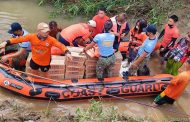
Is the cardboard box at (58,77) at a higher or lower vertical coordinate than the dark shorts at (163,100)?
higher

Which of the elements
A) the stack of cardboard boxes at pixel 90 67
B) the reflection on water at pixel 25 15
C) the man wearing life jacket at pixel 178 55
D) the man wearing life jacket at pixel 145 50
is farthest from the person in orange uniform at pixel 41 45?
the reflection on water at pixel 25 15

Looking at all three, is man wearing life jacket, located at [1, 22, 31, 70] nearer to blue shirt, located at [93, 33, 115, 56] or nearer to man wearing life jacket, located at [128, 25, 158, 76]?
blue shirt, located at [93, 33, 115, 56]

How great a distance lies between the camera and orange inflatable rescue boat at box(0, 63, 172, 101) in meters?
8.82

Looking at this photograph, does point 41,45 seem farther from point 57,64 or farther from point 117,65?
point 117,65

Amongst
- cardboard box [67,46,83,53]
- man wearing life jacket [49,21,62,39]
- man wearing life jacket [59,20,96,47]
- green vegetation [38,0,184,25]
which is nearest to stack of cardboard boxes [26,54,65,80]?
cardboard box [67,46,83,53]

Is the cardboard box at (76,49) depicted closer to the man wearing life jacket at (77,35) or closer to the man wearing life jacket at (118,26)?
the man wearing life jacket at (77,35)

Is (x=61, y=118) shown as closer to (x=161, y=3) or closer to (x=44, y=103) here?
(x=44, y=103)

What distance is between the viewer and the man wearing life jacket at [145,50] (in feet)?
28.5

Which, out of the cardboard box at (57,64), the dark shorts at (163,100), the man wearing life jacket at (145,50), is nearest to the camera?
the man wearing life jacket at (145,50)

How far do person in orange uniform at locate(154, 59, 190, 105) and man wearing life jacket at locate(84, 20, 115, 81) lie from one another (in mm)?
1383

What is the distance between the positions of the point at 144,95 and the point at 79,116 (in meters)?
3.02

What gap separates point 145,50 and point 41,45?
2.39 m

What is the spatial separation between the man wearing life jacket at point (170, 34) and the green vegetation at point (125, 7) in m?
2.07

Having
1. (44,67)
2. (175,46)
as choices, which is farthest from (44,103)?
(175,46)
